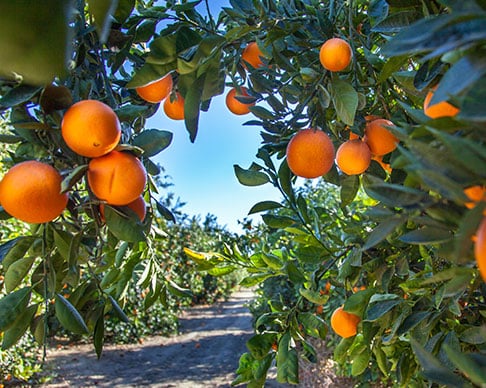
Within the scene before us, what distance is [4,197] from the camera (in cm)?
61

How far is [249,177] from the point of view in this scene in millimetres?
918

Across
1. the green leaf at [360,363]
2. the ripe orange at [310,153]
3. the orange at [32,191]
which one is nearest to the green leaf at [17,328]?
the orange at [32,191]

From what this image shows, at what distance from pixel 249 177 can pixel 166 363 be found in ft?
19.0

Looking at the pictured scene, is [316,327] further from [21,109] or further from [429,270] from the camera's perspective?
[21,109]

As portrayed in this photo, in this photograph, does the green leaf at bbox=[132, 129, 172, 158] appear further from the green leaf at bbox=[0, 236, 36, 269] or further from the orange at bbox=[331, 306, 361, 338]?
the orange at bbox=[331, 306, 361, 338]

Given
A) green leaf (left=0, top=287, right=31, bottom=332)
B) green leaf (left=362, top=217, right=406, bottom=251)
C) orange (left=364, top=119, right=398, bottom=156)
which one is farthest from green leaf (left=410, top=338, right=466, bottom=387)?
green leaf (left=0, top=287, right=31, bottom=332)

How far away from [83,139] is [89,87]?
138mm

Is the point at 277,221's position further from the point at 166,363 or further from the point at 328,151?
the point at 166,363

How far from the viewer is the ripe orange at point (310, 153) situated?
83cm

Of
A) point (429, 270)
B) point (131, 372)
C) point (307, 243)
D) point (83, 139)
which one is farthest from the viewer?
point (131, 372)

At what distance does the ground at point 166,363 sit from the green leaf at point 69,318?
10.8 feet

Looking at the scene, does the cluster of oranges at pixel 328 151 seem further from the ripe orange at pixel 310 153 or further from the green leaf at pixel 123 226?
the green leaf at pixel 123 226

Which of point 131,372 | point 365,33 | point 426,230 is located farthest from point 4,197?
point 131,372

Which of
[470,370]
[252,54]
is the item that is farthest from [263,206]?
[470,370]
